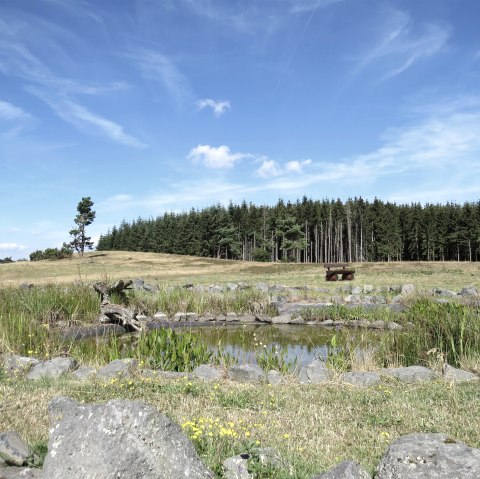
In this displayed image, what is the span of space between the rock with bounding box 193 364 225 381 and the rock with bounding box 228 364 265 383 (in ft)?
0.62

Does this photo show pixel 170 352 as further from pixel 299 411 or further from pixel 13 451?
pixel 13 451

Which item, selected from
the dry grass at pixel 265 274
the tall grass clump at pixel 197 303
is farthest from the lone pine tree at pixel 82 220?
the tall grass clump at pixel 197 303

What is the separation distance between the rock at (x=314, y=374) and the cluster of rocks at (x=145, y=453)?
3.97m

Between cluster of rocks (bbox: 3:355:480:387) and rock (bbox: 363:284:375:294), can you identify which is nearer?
cluster of rocks (bbox: 3:355:480:387)

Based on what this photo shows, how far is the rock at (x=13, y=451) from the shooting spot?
3.40 m

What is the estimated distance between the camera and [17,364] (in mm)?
7176

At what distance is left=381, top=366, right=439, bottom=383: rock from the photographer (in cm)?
667

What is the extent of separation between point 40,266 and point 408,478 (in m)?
43.2

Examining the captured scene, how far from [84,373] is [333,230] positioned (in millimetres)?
85549

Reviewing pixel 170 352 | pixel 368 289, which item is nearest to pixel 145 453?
pixel 170 352

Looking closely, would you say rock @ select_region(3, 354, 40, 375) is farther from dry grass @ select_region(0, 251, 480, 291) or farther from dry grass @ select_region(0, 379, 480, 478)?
dry grass @ select_region(0, 251, 480, 291)

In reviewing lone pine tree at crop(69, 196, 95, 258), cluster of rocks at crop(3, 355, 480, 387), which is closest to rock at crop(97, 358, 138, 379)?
cluster of rocks at crop(3, 355, 480, 387)

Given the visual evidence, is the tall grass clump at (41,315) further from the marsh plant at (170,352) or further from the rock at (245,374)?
the rock at (245,374)

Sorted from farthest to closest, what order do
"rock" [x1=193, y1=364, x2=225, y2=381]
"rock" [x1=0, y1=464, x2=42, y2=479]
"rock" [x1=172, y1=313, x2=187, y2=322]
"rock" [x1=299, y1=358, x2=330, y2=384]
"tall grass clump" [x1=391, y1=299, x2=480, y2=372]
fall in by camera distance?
"rock" [x1=172, y1=313, x2=187, y2=322] < "tall grass clump" [x1=391, y1=299, x2=480, y2=372] < "rock" [x1=193, y1=364, x2=225, y2=381] < "rock" [x1=299, y1=358, x2=330, y2=384] < "rock" [x1=0, y1=464, x2=42, y2=479]
